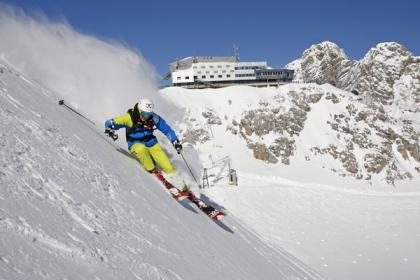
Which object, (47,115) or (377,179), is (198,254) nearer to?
(47,115)

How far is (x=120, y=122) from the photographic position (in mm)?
10031

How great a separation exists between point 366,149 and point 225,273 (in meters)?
31.9

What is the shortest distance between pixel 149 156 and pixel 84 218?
6031 millimetres

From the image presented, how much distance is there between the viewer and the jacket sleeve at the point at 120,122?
979 centimetres

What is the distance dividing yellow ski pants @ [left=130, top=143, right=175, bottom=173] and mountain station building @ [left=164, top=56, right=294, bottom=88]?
4299cm

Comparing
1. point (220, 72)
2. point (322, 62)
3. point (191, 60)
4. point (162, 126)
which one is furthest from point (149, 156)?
point (322, 62)

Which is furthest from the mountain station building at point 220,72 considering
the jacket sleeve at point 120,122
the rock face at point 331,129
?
the jacket sleeve at point 120,122

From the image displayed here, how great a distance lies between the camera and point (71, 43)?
27.8 metres

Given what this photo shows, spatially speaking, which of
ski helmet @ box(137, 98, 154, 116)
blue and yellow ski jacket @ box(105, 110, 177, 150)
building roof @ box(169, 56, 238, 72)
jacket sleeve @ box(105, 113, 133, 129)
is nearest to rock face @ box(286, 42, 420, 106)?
building roof @ box(169, 56, 238, 72)

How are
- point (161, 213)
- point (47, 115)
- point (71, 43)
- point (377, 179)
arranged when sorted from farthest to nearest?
point (377, 179)
point (71, 43)
point (47, 115)
point (161, 213)

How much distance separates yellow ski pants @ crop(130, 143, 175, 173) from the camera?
1009cm

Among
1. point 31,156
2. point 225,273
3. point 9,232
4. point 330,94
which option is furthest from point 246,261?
point 330,94

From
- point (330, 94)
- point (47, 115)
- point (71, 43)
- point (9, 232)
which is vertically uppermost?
point (330, 94)

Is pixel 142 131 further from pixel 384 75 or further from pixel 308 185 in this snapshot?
pixel 384 75
